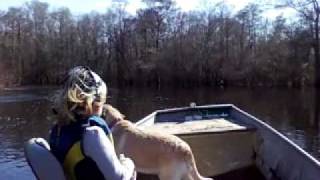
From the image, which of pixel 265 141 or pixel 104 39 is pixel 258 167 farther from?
pixel 104 39

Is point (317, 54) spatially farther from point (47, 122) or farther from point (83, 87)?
point (83, 87)

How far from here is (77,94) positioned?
3.01 metres

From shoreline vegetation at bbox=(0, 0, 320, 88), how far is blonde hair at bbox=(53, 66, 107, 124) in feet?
207

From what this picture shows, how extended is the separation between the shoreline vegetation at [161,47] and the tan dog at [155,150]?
2329 inches

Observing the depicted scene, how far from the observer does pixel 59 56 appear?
8306cm

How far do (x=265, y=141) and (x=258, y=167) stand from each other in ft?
1.91

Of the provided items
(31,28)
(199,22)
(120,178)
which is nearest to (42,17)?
(31,28)

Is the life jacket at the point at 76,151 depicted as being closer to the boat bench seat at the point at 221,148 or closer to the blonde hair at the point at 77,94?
the blonde hair at the point at 77,94

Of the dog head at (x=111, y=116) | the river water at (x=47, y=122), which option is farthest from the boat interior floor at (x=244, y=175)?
the river water at (x=47, y=122)

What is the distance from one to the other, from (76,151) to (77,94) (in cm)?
31

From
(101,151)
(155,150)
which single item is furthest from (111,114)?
(101,151)

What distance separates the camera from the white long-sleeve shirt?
112 inches

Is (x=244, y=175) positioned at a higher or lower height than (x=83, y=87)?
lower

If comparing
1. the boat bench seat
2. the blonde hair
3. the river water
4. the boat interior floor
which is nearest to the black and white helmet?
the blonde hair
